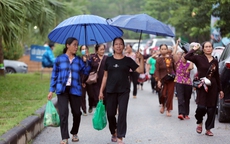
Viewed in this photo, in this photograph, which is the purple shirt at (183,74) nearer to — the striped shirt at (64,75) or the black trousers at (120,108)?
the black trousers at (120,108)

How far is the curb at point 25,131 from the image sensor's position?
6.98 m

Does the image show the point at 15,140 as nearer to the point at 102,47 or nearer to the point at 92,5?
the point at 102,47

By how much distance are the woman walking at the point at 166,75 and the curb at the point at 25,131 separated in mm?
3148

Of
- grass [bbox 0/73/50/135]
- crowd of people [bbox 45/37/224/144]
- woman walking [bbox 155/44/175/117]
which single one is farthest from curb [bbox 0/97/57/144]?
woman walking [bbox 155/44/175/117]

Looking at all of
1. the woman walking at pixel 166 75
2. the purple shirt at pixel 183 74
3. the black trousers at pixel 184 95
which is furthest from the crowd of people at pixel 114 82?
the woman walking at pixel 166 75

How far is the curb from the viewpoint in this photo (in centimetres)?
698

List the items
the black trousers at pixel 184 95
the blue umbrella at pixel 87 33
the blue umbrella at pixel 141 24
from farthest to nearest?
the black trousers at pixel 184 95
the blue umbrella at pixel 87 33
the blue umbrella at pixel 141 24

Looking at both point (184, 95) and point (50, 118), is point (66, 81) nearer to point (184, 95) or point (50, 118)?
point (50, 118)

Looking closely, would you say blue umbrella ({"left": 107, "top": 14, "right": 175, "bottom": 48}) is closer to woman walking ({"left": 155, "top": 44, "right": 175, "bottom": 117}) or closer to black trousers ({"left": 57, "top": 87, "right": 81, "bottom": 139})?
black trousers ({"left": 57, "top": 87, "right": 81, "bottom": 139})

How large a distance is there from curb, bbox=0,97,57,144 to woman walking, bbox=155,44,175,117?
3148mm

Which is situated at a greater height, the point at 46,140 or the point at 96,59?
the point at 96,59

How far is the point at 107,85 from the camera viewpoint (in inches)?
305

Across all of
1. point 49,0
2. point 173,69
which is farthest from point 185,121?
point 49,0

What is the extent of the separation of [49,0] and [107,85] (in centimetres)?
1077
